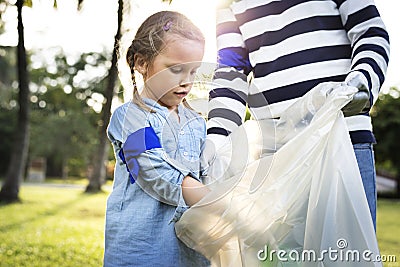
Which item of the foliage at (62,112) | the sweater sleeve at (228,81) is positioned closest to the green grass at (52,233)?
the sweater sleeve at (228,81)

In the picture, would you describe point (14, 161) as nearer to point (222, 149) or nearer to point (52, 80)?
point (222, 149)

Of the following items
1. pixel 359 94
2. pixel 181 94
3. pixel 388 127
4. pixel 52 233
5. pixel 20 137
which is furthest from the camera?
pixel 388 127

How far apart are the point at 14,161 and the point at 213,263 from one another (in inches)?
A: 348

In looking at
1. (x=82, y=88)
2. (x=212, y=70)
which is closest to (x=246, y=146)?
(x=212, y=70)

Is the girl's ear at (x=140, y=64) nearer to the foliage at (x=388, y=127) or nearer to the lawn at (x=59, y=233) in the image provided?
the lawn at (x=59, y=233)

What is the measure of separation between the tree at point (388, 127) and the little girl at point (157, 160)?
1828cm

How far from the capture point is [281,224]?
140 cm

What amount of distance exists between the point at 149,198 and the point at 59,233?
5.80 meters

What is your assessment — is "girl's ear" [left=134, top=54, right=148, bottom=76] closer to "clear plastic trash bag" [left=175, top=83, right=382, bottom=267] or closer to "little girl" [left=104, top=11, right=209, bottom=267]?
"little girl" [left=104, top=11, right=209, bottom=267]

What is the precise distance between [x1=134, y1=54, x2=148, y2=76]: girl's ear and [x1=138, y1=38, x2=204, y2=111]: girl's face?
1.4 inches

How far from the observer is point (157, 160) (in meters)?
1.35

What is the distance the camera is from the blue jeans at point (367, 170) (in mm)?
1494

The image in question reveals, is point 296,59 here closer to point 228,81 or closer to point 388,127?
point 228,81

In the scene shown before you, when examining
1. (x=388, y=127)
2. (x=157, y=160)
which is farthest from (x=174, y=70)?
(x=388, y=127)
